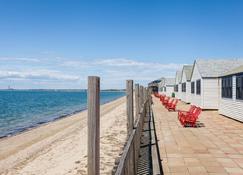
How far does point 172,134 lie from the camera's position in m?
11.4

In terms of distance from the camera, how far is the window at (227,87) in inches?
688

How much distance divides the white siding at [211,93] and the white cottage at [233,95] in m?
3.86

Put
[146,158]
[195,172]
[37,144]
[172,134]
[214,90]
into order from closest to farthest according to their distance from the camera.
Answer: [195,172], [146,158], [172,134], [37,144], [214,90]

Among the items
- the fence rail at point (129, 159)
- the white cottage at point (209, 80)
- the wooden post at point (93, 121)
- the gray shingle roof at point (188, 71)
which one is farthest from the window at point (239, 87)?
the gray shingle roof at point (188, 71)

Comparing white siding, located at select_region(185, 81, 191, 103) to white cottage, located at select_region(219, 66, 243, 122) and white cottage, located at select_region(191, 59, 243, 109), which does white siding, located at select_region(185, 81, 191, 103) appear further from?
white cottage, located at select_region(219, 66, 243, 122)

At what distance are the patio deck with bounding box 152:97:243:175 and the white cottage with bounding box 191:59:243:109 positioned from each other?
429 inches

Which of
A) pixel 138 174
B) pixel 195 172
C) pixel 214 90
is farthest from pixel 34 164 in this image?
pixel 214 90

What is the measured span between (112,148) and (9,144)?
8.20 meters

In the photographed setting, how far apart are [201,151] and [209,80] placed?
52.6 feet

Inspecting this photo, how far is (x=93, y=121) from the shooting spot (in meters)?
2.96

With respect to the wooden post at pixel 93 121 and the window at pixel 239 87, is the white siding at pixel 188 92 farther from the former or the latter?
the wooden post at pixel 93 121

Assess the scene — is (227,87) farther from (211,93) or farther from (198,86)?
(198,86)

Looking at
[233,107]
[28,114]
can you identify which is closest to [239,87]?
[233,107]

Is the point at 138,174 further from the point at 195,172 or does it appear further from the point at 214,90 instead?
the point at 214,90
